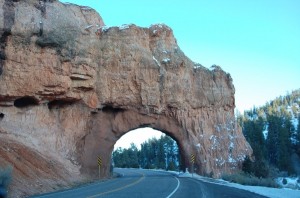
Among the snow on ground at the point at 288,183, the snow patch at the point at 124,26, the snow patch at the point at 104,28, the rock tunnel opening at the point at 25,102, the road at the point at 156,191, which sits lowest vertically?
the road at the point at 156,191

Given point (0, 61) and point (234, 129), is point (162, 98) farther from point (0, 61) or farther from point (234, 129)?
point (0, 61)

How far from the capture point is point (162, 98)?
141 ft

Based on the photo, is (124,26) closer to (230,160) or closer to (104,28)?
(104,28)

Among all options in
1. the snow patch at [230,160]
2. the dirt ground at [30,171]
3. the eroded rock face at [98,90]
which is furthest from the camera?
the snow patch at [230,160]

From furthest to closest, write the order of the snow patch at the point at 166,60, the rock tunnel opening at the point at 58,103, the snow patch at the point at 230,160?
the snow patch at the point at 230,160
the snow patch at the point at 166,60
the rock tunnel opening at the point at 58,103

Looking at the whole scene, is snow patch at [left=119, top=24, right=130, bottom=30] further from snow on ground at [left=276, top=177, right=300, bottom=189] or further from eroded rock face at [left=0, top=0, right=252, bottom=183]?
snow on ground at [left=276, top=177, right=300, bottom=189]

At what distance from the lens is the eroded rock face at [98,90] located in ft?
107

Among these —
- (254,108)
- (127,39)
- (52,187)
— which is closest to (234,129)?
(127,39)

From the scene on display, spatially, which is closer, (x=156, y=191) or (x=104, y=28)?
(x=156, y=191)

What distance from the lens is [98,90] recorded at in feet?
129

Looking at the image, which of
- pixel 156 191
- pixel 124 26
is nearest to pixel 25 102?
pixel 124 26

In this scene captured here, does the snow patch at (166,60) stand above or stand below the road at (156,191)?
above

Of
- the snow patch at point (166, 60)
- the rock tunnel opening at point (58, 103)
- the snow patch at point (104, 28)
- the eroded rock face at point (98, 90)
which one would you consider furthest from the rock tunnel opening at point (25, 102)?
the snow patch at point (166, 60)

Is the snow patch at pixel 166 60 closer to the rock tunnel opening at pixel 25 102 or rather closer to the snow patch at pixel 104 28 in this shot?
the snow patch at pixel 104 28
